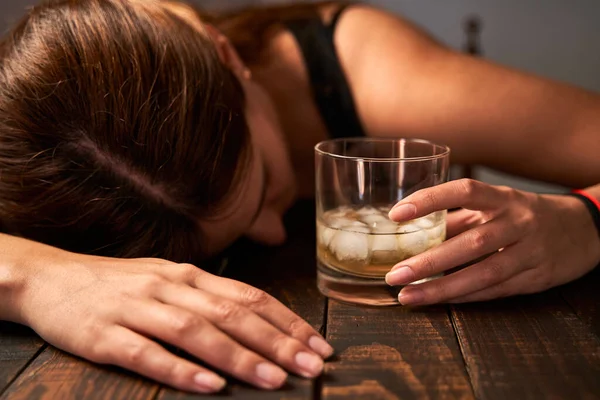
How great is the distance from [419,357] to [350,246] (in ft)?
0.53

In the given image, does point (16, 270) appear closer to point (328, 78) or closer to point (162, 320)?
point (162, 320)

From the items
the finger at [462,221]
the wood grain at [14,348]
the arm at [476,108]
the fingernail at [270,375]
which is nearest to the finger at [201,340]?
the fingernail at [270,375]

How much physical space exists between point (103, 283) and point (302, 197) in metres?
0.73

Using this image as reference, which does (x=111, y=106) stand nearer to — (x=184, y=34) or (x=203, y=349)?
(x=184, y=34)

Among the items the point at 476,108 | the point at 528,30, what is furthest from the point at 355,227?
the point at 528,30

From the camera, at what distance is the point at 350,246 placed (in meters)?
0.79

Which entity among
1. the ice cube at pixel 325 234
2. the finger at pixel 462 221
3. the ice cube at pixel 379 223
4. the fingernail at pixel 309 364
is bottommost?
the finger at pixel 462 221

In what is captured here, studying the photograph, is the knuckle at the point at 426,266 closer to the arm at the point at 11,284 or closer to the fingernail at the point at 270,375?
the fingernail at the point at 270,375

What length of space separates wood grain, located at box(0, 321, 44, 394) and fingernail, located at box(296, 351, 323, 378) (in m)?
0.29

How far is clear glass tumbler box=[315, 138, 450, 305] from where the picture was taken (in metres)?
0.79

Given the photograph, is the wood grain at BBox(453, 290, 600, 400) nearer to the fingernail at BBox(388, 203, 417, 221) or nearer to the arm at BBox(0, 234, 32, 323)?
the fingernail at BBox(388, 203, 417, 221)

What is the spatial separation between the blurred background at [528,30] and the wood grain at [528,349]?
5.54 feet

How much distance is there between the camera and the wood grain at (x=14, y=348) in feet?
2.26

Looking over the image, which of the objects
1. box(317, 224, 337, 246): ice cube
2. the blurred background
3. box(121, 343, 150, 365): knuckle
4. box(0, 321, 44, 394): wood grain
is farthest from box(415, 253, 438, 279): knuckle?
the blurred background
